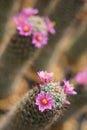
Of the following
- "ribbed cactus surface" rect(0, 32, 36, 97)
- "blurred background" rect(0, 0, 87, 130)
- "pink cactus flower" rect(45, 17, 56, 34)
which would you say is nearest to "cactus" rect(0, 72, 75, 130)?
"blurred background" rect(0, 0, 87, 130)

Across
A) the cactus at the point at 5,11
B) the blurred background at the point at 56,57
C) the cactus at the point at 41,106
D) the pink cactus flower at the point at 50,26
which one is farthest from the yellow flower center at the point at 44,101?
the cactus at the point at 5,11

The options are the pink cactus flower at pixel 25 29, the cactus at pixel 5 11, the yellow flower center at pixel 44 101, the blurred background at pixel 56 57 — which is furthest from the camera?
the cactus at pixel 5 11

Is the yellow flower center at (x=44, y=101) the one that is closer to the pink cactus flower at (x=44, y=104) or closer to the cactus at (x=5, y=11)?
the pink cactus flower at (x=44, y=104)

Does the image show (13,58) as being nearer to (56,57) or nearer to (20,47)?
(20,47)

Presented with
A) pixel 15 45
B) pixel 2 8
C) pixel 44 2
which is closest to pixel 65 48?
pixel 44 2

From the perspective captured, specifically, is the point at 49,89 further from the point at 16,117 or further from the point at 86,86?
the point at 86,86

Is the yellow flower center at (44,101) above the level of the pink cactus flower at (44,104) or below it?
below

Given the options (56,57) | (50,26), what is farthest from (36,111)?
(56,57)
